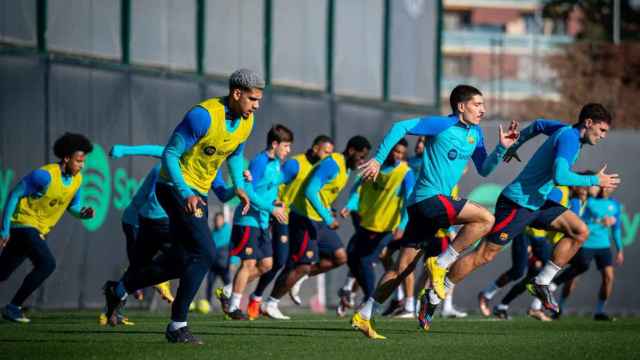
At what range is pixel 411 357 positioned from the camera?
11234 millimetres

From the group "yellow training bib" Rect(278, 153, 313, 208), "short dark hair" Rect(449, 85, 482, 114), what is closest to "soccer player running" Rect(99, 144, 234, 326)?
"short dark hair" Rect(449, 85, 482, 114)

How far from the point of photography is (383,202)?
18.4 metres

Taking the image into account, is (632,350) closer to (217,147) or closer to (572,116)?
(217,147)

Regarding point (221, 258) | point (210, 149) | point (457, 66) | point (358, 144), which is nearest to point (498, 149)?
point (210, 149)

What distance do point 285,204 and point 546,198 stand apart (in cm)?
501

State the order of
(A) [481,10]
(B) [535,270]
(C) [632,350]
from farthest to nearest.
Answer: (A) [481,10], (B) [535,270], (C) [632,350]

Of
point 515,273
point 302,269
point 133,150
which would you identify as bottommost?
point 515,273

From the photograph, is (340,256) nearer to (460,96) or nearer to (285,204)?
(285,204)

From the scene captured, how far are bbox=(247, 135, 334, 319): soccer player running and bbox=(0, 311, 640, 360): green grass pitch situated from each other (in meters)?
1.91

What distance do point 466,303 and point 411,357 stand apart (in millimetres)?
14730

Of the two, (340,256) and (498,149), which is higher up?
(498,149)

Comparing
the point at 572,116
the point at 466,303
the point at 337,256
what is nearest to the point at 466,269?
the point at 337,256

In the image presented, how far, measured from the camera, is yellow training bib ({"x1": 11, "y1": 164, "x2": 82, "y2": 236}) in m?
16.1

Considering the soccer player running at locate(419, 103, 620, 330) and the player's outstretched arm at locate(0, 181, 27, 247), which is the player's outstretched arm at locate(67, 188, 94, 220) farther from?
the soccer player running at locate(419, 103, 620, 330)
